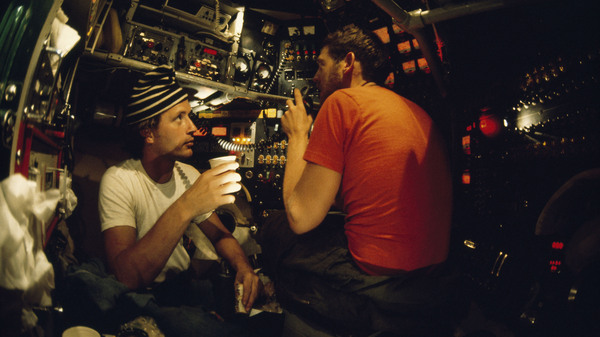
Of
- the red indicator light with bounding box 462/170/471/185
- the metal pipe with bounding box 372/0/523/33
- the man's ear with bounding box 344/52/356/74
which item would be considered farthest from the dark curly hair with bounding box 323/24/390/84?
the red indicator light with bounding box 462/170/471/185

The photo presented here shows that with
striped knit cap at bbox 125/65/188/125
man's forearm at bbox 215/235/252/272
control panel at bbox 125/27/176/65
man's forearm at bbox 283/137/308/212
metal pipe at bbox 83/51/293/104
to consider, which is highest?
control panel at bbox 125/27/176/65

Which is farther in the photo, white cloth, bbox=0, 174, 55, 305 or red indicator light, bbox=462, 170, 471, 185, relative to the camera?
red indicator light, bbox=462, 170, 471, 185

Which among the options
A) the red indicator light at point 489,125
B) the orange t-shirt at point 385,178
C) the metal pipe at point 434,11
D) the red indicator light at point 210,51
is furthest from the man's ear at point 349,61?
the red indicator light at point 210,51

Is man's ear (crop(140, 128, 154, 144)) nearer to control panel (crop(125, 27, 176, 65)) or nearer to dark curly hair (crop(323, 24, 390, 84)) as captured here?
control panel (crop(125, 27, 176, 65))

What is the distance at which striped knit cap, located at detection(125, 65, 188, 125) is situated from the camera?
2197mm

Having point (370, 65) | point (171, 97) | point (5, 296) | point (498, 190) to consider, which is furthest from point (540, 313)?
point (171, 97)

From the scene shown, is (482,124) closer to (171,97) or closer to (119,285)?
(171,97)

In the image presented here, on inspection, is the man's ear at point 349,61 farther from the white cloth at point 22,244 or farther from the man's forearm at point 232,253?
the white cloth at point 22,244

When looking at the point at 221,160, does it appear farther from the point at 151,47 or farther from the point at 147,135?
the point at 151,47

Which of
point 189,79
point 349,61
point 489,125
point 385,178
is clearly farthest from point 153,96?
point 489,125

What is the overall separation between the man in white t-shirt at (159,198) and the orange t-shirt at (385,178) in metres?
0.69

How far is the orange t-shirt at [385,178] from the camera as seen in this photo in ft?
4.10

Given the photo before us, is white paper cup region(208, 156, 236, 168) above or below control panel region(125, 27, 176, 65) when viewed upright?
below

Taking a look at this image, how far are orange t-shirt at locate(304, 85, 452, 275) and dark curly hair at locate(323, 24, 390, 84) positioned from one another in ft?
1.42
